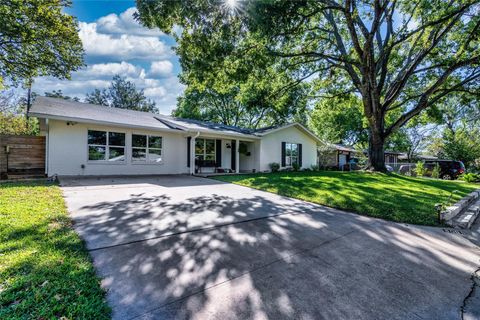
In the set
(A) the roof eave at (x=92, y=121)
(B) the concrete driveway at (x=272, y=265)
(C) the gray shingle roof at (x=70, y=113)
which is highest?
(C) the gray shingle roof at (x=70, y=113)

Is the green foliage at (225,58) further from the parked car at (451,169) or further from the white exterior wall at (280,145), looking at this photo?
the parked car at (451,169)

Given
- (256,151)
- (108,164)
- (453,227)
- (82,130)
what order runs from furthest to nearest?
(256,151) → (108,164) → (82,130) → (453,227)

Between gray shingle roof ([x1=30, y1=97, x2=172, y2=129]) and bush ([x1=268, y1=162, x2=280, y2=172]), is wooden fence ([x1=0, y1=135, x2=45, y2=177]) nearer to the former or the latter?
gray shingle roof ([x1=30, y1=97, x2=172, y2=129])

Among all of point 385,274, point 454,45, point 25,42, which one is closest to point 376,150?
point 454,45

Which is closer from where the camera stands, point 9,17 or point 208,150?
point 9,17

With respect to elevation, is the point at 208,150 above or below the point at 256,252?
above

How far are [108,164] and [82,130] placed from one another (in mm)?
1868

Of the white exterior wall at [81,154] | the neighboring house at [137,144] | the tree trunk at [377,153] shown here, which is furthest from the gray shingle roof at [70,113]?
the tree trunk at [377,153]

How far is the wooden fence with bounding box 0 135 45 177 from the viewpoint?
28.9 feet

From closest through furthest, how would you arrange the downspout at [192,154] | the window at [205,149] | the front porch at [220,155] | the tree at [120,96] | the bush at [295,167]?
the downspout at [192,154] < the front porch at [220,155] < the window at [205,149] < the bush at [295,167] < the tree at [120,96]

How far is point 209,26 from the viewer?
8.78 m

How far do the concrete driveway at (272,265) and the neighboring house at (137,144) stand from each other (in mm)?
6377

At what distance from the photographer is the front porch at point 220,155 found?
13.5 m

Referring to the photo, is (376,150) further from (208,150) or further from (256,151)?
(208,150)
